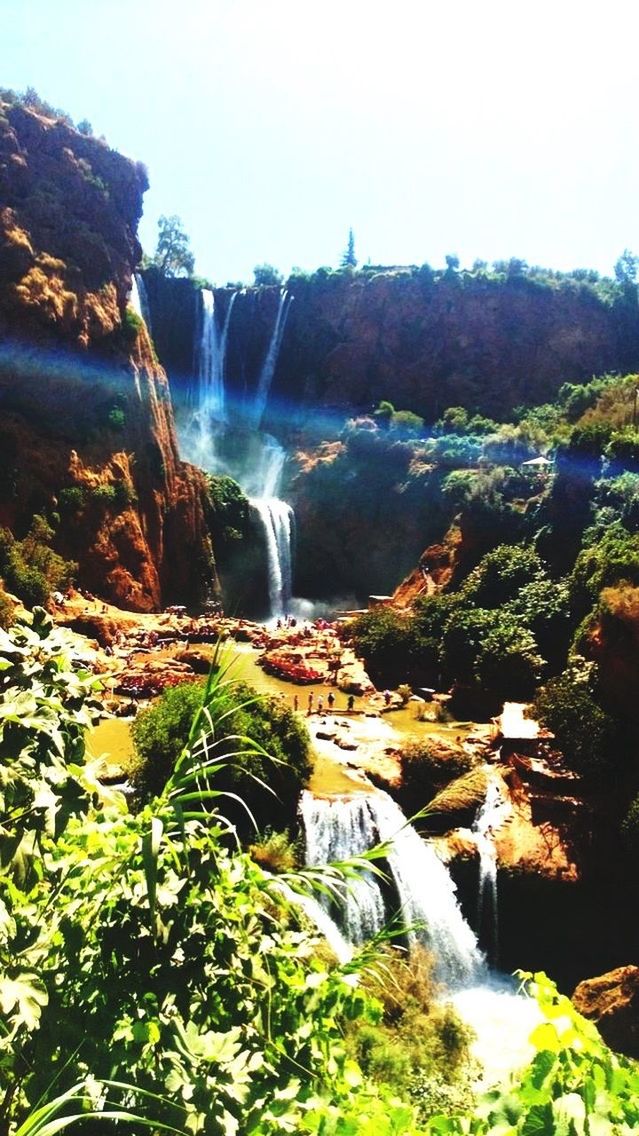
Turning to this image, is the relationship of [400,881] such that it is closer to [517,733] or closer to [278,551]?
[517,733]

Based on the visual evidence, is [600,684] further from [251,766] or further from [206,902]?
[206,902]

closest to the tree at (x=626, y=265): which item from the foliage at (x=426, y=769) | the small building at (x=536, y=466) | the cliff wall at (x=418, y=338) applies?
the cliff wall at (x=418, y=338)

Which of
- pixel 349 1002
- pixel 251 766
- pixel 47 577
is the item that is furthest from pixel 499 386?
Answer: pixel 349 1002

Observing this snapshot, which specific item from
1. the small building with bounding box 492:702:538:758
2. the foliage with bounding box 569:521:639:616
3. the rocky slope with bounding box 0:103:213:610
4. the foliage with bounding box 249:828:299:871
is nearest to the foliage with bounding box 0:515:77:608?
the rocky slope with bounding box 0:103:213:610

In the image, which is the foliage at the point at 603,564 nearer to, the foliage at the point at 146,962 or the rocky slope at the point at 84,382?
the foliage at the point at 146,962

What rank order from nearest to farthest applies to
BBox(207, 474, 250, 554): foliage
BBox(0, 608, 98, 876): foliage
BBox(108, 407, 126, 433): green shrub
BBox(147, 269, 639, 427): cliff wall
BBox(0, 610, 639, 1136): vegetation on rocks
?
1. BBox(0, 610, 639, 1136): vegetation on rocks
2. BBox(0, 608, 98, 876): foliage
3. BBox(108, 407, 126, 433): green shrub
4. BBox(207, 474, 250, 554): foliage
5. BBox(147, 269, 639, 427): cliff wall

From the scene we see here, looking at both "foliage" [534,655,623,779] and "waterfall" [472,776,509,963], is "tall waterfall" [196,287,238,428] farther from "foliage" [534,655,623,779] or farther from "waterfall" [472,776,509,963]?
"waterfall" [472,776,509,963]

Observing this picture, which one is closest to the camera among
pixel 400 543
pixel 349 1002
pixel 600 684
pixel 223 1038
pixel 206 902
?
pixel 223 1038
